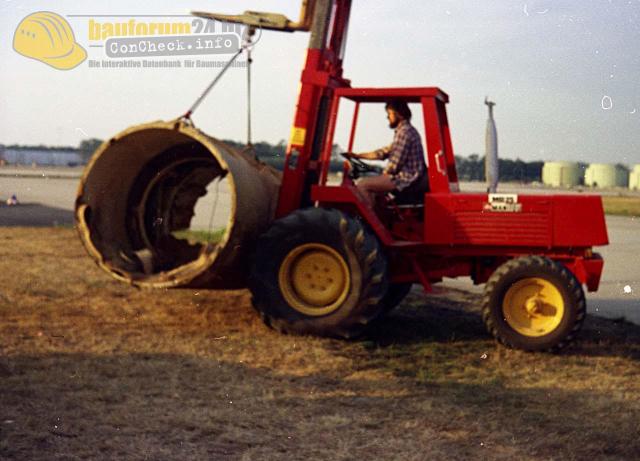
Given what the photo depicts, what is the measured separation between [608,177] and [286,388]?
87.0 metres

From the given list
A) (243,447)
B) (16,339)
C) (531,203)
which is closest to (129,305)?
(16,339)

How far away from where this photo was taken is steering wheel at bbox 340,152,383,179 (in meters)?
9.08

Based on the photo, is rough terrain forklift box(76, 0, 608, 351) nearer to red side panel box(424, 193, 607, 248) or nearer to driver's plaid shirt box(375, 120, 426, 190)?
red side panel box(424, 193, 607, 248)

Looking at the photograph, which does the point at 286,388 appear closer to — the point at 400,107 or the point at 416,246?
the point at 416,246

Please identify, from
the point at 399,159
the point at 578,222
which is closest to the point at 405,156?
the point at 399,159

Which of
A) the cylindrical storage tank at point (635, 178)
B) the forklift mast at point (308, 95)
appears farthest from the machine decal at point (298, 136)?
the cylindrical storage tank at point (635, 178)

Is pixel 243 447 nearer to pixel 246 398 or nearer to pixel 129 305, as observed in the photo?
pixel 246 398

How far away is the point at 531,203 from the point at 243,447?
4283 millimetres

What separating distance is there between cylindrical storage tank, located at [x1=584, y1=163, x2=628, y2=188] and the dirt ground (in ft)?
269

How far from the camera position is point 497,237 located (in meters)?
8.64

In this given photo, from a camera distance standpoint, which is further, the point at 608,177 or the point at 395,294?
the point at 608,177

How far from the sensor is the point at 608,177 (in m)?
88.9

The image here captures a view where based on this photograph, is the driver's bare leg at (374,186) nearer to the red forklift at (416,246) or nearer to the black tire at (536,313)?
the red forklift at (416,246)

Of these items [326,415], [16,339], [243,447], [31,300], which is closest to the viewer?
[243,447]
